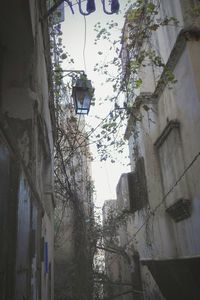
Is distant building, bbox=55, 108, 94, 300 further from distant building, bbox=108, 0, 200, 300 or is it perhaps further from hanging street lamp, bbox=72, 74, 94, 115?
hanging street lamp, bbox=72, 74, 94, 115

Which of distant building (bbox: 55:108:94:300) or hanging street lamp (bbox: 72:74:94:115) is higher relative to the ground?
hanging street lamp (bbox: 72:74:94:115)

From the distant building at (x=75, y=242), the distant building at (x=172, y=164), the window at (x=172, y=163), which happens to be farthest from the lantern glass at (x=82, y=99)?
the distant building at (x=75, y=242)

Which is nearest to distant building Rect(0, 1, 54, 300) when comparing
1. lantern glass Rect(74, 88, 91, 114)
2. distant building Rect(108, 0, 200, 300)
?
lantern glass Rect(74, 88, 91, 114)

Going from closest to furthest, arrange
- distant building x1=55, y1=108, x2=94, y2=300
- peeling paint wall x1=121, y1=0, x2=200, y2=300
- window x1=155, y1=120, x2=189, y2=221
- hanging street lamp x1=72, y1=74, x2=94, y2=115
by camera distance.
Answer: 1. hanging street lamp x1=72, y1=74, x2=94, y2=115
2. peeling paint wall x1=121, y1=0, x2=200, y2=300
3. window x1=155, y1=120, x2=189, y2=221
4. distant building x1=55, y1=108, x2=94, y2=300

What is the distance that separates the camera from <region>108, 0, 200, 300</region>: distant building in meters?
6.95

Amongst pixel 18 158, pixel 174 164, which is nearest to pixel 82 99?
pixel 174 164

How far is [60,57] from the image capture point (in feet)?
26.4

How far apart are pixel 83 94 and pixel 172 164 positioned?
3.08 meters

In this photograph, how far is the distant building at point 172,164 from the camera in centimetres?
695

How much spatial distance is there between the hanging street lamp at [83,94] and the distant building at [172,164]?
107 centimetres

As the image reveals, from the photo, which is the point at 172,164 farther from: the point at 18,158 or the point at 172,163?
the point at 18,158

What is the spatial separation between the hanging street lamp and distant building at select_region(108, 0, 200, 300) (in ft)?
3.50

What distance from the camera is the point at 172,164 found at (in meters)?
8.28

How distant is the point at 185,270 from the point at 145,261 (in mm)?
2019
